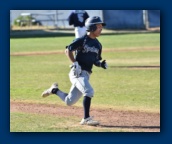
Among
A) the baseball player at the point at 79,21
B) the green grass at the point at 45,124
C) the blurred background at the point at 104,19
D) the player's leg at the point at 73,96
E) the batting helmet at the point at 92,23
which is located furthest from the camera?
the blurred background at the point at 104,19

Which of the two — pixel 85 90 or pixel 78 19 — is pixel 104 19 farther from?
pixel 85 90

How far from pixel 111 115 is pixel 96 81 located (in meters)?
4.41

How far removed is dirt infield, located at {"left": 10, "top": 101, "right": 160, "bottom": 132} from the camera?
25.7 ft

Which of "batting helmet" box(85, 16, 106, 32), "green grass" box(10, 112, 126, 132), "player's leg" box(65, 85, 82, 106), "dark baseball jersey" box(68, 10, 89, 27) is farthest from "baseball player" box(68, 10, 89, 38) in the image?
"batting helmet" box(85, 16, 106, 32)

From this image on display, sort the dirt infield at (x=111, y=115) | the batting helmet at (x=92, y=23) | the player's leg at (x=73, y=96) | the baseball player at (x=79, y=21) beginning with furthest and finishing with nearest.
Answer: the baseball player at (x=79, y=21)
the player's leg at (x=73, y=96)
the dirt infield at (x=111, y=115)
the batting helmet at (x=92, y=23)

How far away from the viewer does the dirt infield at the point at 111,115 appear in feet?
25.7

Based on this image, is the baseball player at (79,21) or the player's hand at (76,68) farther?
the baseball player at (79,21)

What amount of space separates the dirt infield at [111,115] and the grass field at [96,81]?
0.23 meters

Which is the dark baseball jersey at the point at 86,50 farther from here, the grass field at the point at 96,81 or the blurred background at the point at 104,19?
the blurred background at the point at 104,19

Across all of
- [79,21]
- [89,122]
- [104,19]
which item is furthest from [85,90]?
[104,19]

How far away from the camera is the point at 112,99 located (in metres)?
10.4

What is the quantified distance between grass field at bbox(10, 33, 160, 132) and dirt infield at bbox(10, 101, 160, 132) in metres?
0.23

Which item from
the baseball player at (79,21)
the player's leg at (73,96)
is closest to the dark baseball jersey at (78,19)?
the baseball player at (79,21)

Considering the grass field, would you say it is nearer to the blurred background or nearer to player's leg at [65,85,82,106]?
player's leg at [65,85,82,106]
